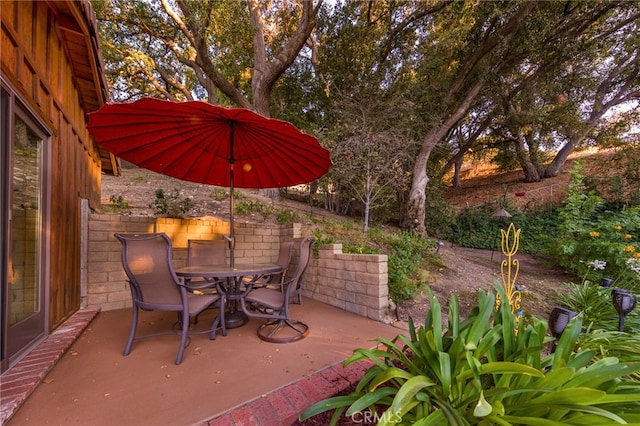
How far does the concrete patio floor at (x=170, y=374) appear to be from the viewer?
1.60 m

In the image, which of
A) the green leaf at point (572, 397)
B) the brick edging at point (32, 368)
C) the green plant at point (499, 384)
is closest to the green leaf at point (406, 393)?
the green plant at point (499, 384)

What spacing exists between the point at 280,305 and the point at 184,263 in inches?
88.0

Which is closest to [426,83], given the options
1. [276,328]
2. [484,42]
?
[484,42]

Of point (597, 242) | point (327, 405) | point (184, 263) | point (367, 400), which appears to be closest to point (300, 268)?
point (327, 405)

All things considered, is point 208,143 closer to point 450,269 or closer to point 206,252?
point 206,252

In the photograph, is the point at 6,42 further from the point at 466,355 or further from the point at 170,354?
the point at 466,355

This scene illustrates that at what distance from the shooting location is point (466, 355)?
1257mm

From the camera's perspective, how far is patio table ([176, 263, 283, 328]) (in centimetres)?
254

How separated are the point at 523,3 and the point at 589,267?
6897 millimetres

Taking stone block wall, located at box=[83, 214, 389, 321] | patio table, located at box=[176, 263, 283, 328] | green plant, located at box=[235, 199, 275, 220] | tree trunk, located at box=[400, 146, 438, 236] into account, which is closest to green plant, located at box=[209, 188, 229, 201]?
green plant, located at box=[235, 199, 275, 220]

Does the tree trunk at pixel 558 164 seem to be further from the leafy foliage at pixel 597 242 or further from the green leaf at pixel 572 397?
the green leaf at pixel 572 397

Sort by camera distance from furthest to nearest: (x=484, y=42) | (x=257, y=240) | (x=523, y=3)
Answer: (x=484, y=42)
(x=523, y=3)
(x=257, y=240)

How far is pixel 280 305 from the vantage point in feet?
8.77

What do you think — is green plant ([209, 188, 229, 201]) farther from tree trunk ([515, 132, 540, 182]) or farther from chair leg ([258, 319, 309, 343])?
tree trunk ([515, 132, 540, 182])
